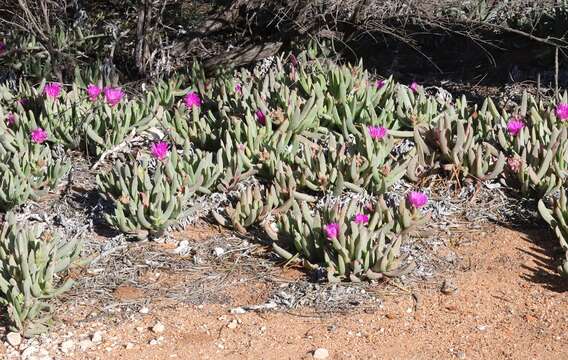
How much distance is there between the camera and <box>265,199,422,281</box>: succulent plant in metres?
3.77

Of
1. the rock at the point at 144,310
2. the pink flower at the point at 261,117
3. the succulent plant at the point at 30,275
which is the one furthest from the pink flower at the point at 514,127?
the succulent plant at the point at 30,275

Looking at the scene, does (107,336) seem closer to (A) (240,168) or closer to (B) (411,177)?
(A) (240,168)

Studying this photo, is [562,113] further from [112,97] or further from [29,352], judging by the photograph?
[29,352]

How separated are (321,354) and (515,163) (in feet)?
5.58

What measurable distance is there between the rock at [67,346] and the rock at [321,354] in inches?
38.2

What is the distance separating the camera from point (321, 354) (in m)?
3.42

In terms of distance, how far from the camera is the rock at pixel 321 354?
3414 mm

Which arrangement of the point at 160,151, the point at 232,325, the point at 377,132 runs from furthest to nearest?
the point at 377,132 < the point at 160,151 < the point at 232,325

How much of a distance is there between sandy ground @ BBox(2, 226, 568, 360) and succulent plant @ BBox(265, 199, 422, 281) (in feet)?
0.40

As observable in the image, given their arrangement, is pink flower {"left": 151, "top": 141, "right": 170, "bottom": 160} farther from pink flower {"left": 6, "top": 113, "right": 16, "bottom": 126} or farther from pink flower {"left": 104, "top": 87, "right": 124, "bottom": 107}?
pink flower {"left": 6, "top": 113, "right": 16, "bottom": 126}

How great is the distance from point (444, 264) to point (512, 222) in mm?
565

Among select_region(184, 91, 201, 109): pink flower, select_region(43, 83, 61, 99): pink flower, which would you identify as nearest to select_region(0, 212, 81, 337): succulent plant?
select_region(43, 83, 61, 99): pink flower

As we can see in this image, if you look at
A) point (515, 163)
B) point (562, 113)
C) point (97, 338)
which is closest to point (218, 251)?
point (97, 338)

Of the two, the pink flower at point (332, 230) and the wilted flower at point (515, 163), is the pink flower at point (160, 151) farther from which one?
the wilted flower at point (515, 163)
